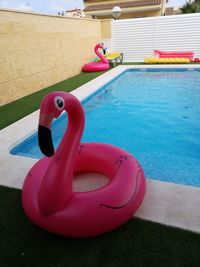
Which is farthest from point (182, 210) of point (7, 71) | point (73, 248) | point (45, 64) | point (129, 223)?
point (45, 64)

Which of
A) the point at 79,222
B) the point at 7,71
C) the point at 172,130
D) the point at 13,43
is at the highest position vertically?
the point at 13,43

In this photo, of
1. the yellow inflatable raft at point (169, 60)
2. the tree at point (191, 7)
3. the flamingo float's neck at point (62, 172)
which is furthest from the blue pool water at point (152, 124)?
the tree at point (191, 7)

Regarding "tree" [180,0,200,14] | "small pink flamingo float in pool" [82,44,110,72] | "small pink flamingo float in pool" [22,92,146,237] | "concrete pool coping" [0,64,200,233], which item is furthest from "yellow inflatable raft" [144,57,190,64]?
"tree" [180,0,200,14]

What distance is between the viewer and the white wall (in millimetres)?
11656

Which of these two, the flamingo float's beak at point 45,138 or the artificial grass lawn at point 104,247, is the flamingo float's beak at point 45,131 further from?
the artificial grass lawn at point 104,247

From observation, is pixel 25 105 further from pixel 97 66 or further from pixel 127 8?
pixel 127 8

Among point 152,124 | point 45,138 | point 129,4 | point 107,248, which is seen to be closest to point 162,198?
point 107,248

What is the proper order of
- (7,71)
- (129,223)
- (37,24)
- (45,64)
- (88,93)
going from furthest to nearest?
(45,64)
(37,24)
(88,93)
(7,71)
(129,223)

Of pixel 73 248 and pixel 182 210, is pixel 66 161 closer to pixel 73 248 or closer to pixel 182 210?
pixel 73 248

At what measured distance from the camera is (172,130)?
5238mm

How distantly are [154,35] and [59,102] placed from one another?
39.0 ft

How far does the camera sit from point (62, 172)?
7.16ft

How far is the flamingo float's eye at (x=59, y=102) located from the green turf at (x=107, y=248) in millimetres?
1291

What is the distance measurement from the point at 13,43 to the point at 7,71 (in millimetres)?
887
